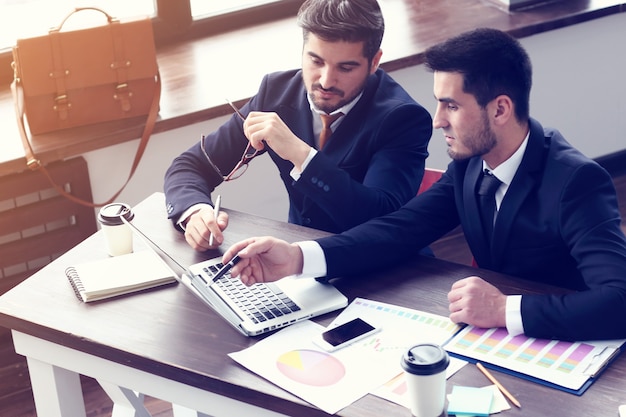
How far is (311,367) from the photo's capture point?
1852 millimetres

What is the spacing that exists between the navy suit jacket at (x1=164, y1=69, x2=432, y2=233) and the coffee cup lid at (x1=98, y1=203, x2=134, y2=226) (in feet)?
0.46

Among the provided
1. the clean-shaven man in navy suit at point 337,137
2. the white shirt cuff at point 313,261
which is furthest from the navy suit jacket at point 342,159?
the white shirt cuff at point 313,261

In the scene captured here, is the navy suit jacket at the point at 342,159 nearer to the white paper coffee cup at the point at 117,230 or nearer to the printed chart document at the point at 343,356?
the white paper coffee cup at the point at 117,230

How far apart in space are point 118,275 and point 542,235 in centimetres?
94

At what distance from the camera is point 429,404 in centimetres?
166

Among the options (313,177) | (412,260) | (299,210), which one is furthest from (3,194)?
(412,260)

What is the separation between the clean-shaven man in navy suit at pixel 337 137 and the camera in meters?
2.34

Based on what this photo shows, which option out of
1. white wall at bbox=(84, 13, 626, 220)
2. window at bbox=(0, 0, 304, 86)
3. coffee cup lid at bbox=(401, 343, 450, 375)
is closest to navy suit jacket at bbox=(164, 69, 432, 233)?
white wall at bbox=(84, 13, 626, 220)

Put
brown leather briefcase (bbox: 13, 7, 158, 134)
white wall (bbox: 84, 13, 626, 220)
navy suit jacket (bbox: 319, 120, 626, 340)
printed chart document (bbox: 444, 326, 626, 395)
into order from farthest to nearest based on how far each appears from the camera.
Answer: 1. white wall (bbox: 84, 13, 626, 220)
2. brown leather briefcase (bbox: 13, 7, 158, 134)
3. navy suit jacket (bbox: 319, 120, 626, 340)
4. printed chart document (bbox: 444, 326, 626, 395)

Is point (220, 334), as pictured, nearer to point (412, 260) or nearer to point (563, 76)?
point (412, 260)

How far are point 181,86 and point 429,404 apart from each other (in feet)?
6.75

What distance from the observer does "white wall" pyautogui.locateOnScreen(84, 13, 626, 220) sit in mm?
3275

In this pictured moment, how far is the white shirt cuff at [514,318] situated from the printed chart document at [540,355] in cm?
1

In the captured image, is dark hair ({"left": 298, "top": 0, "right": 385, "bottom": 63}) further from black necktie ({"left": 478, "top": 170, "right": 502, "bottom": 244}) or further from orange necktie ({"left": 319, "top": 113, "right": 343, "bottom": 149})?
black necktie ({"left": 478, "top": 170, "right": 502, "bottom": 244})
